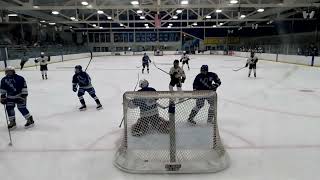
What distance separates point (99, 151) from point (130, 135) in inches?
22.5

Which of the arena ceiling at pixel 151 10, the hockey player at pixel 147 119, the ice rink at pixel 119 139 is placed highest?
the arena ceiling at pixel 151 10

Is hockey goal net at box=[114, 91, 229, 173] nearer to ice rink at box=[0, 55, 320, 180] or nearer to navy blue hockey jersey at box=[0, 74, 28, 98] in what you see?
Answer: ice rink at box=[0, 55, 320, 180]

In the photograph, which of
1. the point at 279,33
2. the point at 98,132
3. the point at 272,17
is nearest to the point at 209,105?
the point at 98,132

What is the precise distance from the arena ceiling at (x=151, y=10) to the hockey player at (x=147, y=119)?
13161 millimetres

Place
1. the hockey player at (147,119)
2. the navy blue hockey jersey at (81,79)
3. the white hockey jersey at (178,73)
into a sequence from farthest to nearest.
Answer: the white hockey jersey at (178,73) → the navy blue hockey jersey at (81,79) → the hockey player at (147,119)

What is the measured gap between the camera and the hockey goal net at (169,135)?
368 centimetres

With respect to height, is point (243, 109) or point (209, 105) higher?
point (209, 105)

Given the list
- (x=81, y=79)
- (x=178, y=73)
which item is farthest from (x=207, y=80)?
(x=81, y=79)

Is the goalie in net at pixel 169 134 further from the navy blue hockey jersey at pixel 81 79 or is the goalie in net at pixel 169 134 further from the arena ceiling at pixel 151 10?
the arena ceiling at pixel 151 10

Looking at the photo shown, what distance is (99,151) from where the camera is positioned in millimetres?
4309

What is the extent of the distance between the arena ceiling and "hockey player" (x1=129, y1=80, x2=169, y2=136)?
518 inches

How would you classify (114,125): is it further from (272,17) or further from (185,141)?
(272,17)

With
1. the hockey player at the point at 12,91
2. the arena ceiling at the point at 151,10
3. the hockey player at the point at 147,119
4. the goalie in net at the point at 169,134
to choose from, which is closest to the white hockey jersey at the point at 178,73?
the goalie in net at the point at 169,134

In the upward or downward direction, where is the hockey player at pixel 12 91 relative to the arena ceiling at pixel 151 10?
downward
